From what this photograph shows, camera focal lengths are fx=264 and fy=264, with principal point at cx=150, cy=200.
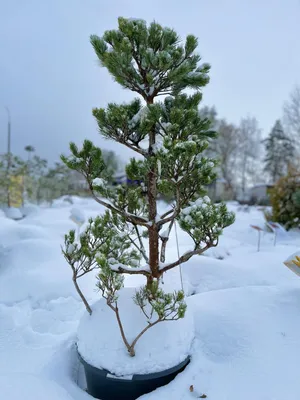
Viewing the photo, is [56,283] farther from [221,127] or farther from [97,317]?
[221,127]

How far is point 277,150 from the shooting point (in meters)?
21.3

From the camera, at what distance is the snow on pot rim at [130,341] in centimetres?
154

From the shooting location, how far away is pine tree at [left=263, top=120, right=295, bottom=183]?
68.4ft

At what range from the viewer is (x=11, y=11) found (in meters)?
4.04

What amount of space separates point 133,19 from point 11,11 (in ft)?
11.8

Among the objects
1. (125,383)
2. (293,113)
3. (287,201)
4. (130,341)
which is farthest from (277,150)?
(125,383)

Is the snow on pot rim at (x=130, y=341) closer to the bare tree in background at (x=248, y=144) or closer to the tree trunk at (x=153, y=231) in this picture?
the tree trunk at (x=153, y=231)

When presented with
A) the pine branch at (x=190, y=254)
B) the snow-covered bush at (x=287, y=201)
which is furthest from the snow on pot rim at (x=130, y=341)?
the snow-covered bush at (x=287, y=201)

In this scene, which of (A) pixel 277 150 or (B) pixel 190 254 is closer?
(B) pixel 190 254

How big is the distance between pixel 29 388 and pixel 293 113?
57.4 ft

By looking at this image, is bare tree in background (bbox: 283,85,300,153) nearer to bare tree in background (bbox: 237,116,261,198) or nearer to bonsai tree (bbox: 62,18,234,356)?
bare tree in background (bbox: 237,116,261,198)

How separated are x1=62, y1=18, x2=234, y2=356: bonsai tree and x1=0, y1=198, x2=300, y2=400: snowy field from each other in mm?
384

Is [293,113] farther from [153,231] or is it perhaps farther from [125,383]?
[125,383]

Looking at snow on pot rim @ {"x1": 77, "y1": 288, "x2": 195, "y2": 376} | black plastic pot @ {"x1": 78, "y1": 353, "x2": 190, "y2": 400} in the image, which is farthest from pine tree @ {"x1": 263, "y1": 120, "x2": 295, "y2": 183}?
black plastic pot @ {"x1": 78, "y1": 353, "x2": 190, "y2": 400}
